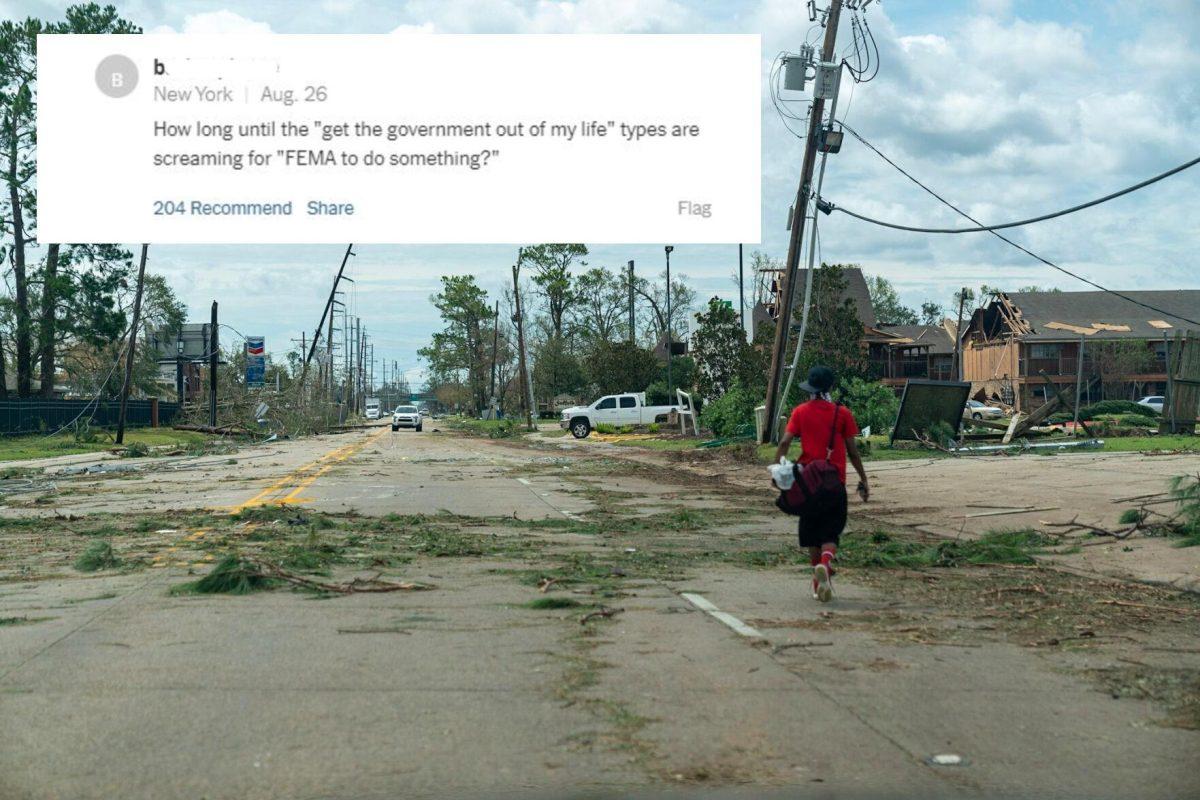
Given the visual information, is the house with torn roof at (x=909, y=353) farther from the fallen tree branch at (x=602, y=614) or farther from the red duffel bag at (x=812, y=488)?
the fallen tree branch at (x=602, y=614)

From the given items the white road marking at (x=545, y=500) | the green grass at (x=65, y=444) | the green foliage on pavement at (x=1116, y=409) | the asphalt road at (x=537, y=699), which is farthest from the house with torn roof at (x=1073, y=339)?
the asphalt road at (x=537, y=699)

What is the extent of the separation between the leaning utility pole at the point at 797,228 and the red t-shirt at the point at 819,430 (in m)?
19.9

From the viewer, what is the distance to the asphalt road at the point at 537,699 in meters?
5.27

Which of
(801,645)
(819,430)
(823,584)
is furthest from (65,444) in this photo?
(801,645)

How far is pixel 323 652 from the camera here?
7.77 metres

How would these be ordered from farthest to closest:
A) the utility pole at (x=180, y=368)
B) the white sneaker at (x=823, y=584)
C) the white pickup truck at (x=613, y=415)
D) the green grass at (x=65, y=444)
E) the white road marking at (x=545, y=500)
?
the utility pole at (x=180, y=368) < the white pickup truck at (x=613, y=415) < the green grass at (x=65, y=444) < the white road marking at (x=545, y=500) < the white sneaker at (x=823, y=584)

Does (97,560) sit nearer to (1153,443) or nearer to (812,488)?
(812,488)

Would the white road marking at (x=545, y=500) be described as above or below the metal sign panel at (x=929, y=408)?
below

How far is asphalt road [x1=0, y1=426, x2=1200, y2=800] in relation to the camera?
527 centimetres

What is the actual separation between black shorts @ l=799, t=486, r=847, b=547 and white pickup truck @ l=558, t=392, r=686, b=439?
48.7 m

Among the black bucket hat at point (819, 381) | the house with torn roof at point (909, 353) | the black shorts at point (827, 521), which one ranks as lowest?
the black shorts at point (827, 521)

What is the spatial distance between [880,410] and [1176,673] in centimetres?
2754

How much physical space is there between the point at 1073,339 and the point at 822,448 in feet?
236

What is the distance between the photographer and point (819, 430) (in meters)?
10.1
